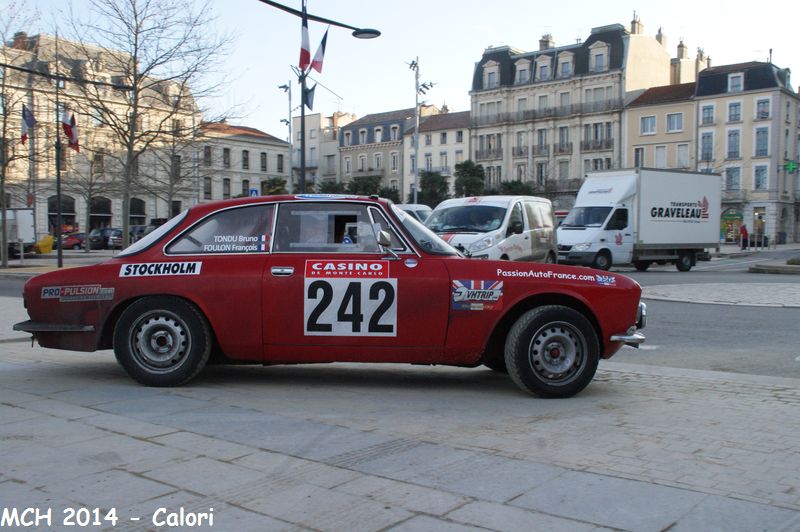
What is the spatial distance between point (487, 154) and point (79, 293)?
230ft

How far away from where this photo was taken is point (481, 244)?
612 inches

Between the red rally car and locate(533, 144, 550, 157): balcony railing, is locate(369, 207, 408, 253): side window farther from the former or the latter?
locate(533, 144, 550, 157): balcony railing

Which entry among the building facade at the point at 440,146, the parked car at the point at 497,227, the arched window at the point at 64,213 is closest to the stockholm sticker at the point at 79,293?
the parked car at the point at 497,227

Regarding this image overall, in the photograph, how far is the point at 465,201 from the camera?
1727 centimetres

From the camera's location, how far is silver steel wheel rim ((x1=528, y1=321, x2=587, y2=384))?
5832mm

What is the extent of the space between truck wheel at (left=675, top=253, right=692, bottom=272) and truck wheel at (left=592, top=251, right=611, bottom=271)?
12.6ft

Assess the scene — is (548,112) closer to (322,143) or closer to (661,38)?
(661,38)

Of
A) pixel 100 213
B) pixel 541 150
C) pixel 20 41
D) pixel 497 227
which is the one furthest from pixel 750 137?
pixel 20 41

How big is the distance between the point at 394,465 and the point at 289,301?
214cm

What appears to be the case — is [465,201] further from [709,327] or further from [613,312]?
[613,312]

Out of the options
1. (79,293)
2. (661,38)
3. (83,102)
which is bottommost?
(79,293)

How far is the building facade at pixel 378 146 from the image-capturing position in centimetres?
8188

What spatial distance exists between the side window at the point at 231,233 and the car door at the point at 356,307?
30 cm

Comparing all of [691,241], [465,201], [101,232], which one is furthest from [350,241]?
[101,232]
